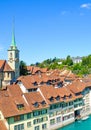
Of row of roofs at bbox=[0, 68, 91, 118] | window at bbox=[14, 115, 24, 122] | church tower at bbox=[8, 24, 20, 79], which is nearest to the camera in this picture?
window at bbox=[14, 115, 24, 122]

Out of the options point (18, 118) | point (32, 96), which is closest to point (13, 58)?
point (32, 96)

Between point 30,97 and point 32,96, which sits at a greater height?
point 32,96

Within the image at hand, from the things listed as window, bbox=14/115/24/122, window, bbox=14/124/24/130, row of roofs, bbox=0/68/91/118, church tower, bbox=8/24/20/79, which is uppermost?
church tower, bbox=8/24/20/79

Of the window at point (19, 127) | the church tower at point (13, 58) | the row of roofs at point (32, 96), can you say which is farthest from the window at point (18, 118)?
the church tower at point (13, 58)

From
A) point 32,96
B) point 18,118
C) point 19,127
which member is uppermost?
point 32,96

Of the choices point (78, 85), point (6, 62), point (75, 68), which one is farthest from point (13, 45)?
point (75, 68)

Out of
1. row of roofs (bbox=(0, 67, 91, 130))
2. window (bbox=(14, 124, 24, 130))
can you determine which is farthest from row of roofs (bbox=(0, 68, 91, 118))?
window (bbox=(14, 124, 24, 130))

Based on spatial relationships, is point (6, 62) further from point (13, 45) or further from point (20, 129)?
point (20, 129)

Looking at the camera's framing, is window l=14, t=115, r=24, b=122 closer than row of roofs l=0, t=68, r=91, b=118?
Yes

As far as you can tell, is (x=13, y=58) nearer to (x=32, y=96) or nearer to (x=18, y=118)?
(x=32, y=96)

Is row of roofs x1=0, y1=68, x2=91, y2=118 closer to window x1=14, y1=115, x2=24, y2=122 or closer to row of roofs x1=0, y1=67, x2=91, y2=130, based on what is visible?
row of roofs x1=0, y1=67, x2=91, y2=130

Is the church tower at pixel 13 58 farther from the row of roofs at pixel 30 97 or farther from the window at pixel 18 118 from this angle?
the window at pixel 18 118
